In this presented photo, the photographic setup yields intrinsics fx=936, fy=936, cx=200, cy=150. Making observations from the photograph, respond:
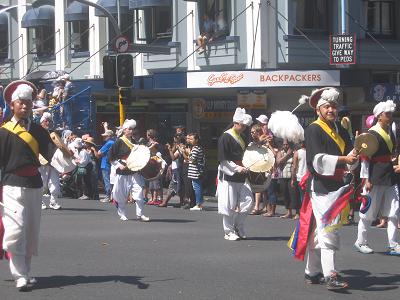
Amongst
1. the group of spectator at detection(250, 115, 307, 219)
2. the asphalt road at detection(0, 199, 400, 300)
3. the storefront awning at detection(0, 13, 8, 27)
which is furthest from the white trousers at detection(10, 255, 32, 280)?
the storefront awning at detection(0, 13, 8, 27)

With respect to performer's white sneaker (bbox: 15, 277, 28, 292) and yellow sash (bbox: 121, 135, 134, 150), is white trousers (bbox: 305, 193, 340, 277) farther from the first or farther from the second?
yellow sash (bbox: 121, 135, 134, 150)

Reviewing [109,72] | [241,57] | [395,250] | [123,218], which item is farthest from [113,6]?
[395,250]

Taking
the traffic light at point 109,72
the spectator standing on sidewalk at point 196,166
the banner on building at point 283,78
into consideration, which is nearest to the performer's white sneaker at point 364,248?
the spectator standing on sidewalk at point 196,166

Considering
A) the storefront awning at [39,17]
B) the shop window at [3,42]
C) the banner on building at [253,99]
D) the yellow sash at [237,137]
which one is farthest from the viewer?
the shop window at [3,42]

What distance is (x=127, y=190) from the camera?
1702cm

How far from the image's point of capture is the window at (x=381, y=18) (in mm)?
26922

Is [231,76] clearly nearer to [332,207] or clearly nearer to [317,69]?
[317,69]

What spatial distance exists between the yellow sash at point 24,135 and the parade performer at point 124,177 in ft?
23.0

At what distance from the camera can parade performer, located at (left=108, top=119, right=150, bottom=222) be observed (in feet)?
55.1

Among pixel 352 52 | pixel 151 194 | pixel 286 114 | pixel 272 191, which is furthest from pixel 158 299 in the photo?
pixel 352 52

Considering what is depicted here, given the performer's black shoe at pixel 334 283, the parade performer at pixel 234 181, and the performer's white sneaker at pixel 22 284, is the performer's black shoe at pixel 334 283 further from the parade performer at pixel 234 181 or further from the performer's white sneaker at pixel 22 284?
the parade performer at pixel 234 181

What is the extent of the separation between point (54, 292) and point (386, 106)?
16.8ft

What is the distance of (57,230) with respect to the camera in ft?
49.7

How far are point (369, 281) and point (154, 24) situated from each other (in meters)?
20.9
